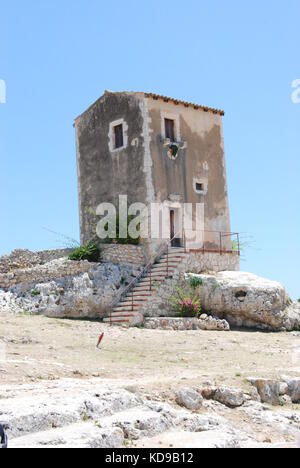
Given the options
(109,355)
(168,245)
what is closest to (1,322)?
(109,355)

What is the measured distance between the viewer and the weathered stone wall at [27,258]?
23.8 m

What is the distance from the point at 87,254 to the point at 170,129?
20.9 feet

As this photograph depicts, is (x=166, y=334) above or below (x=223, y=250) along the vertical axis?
below

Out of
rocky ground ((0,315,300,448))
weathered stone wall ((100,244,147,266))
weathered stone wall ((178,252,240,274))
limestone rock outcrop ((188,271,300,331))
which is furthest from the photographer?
weathered stone wall ((100,244,147,266))

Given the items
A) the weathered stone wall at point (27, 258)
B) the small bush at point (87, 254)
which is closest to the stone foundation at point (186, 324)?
the small bush at point (87, 254)

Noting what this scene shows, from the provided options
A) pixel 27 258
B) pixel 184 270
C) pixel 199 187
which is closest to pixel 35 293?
pixel 27 258

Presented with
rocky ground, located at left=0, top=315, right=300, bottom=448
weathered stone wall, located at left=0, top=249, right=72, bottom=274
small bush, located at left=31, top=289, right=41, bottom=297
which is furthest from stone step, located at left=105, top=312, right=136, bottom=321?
weathered stone wall, located at left=0, top=249, right=72, bottom=274

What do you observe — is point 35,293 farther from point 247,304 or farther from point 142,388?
point 142,388

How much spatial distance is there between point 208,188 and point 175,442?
61.3 feet

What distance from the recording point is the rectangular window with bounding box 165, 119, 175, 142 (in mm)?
25391

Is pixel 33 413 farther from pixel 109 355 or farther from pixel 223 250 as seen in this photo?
pixel 223 250

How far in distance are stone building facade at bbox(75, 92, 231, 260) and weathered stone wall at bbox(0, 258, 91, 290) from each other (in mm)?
3124

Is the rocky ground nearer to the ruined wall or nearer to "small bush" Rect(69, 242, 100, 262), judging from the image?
"small bush" Rect(69, 242, 100, 262)
